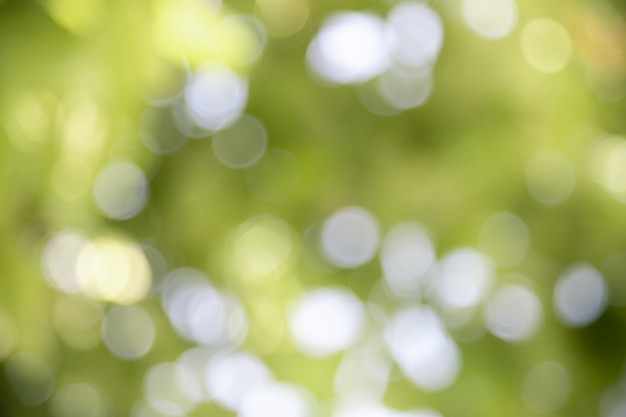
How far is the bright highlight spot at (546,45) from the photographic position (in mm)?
687

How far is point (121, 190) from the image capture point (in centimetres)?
76

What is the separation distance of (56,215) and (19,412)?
506 mm

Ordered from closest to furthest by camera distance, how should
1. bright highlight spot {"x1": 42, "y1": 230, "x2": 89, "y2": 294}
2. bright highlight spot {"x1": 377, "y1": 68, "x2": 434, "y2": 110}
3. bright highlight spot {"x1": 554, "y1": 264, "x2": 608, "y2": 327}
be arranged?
bright highlight spot {"x1": 42, "y1": 230, "x2": 89, "y2": 294} → bright highlight spot {"x1": 377, "y1": 68, "x2": 434, "y2": 110} → bright highlight spot {"x1": 554, "y1": 264, "x2": 608, "y2": 327}

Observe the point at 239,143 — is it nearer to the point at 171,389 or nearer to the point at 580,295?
the point at 171,389

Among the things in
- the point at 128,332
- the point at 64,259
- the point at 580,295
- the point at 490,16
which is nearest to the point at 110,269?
the point at 64,259

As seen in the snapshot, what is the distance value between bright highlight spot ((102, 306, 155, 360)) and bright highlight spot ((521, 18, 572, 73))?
556 mm

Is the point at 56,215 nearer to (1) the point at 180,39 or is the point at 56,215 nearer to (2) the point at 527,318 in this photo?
(1) the point at 180,39

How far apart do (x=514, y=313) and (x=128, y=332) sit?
0.48 meters

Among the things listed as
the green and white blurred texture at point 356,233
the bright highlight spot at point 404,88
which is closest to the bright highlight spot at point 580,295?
the green and white blurred texture at point 356,233

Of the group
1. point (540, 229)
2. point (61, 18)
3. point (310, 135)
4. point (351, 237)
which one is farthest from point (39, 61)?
point (540, 229)

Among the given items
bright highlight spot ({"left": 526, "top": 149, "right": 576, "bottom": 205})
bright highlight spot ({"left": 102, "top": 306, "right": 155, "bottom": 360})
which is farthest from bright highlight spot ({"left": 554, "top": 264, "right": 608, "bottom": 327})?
bright highlight spot ({"left": 102, "top": 306, "right": 155, "bottom": 360})

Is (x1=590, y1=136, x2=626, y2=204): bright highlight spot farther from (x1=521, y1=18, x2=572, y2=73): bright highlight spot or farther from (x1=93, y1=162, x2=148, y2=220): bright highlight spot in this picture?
(x1=93, y1=162, x2=148, y2=220): bright highlight spot

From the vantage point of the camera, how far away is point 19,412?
2.97ft

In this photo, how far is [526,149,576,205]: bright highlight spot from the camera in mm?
758
